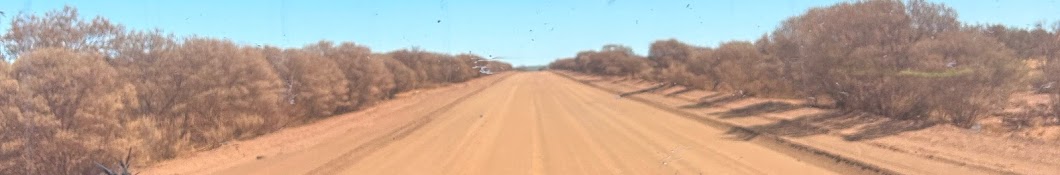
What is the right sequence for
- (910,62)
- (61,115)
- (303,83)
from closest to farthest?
1. (61,115)
2. (910,62)
3. (303,83)

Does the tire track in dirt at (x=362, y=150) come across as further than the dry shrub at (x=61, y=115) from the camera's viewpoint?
Yes

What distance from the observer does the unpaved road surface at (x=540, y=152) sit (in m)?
12.6

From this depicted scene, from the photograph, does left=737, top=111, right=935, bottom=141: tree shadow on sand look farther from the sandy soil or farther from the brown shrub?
the brown shrub

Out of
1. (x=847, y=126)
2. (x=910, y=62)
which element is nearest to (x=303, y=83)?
(x=847, y=126)

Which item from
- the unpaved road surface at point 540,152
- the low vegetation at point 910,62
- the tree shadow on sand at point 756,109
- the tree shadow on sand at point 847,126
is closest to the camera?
the unpaved road surface at point 540,152

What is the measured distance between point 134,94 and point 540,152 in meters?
9.34

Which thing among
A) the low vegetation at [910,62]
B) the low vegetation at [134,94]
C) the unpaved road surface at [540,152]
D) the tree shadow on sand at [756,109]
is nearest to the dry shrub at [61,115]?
the low vegetation at [134,94]

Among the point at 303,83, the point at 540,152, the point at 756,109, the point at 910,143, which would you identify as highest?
the point at 303,83

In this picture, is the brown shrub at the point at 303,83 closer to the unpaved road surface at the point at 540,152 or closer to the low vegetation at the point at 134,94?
the low vegetation at the point at 134,94

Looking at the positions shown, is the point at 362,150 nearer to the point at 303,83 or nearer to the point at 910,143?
the point at 910,143

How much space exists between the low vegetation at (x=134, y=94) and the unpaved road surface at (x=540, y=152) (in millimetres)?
1958

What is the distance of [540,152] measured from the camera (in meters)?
14.9

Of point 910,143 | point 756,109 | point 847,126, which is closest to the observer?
point 910,143

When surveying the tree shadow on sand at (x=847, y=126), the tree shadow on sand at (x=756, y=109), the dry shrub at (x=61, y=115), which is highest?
the dry shrub at (x=61, y=115)
